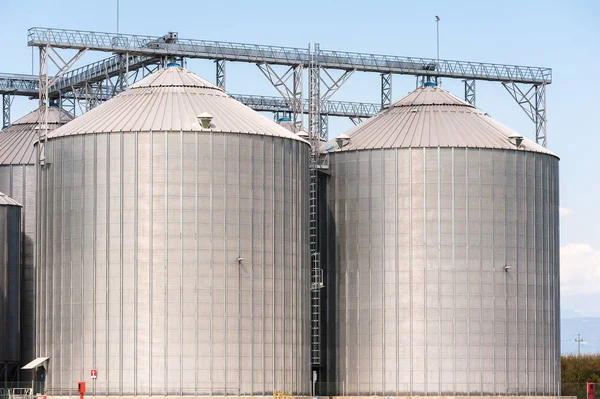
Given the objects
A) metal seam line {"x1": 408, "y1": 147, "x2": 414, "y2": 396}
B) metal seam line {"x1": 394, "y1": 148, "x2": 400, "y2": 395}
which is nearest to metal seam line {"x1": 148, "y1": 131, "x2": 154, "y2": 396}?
metal seam line {"x1": 394, "y1": 148, "x2": 400, "y2": 395}

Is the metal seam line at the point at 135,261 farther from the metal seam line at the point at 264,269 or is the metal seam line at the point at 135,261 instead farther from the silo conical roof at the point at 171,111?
the metal seam line at the point at 264,269

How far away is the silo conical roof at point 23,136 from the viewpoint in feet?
436

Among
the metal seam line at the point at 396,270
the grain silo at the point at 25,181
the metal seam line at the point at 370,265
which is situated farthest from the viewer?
the grain silo at the point at 25,181

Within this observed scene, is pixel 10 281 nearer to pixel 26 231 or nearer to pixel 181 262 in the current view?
pixel 26 231

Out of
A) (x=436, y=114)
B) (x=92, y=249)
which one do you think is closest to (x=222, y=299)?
(x=92, y=249)

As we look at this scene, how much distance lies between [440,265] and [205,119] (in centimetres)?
2322

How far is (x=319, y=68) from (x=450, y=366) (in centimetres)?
2966

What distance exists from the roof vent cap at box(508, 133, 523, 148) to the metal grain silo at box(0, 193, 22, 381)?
142ft

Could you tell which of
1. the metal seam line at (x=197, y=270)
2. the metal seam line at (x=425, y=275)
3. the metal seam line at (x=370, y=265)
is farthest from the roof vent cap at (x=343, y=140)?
the metal seam line at (x=197, y=270)

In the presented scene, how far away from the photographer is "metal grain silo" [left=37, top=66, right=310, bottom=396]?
10000 cm

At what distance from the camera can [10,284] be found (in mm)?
122375

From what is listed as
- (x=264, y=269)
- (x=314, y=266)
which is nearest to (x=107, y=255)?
(x=264, y=269)

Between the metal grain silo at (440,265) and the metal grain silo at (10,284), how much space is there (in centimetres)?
2809

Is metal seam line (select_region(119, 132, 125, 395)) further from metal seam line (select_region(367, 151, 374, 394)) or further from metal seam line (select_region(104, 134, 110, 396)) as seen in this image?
metal seam line (select_region(367, 151, 374, 394))
